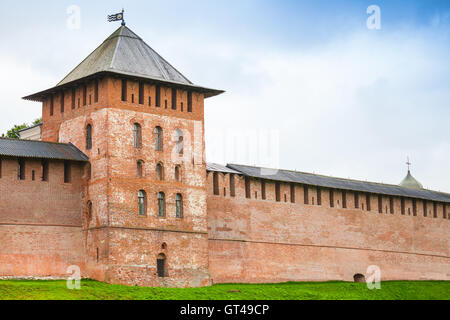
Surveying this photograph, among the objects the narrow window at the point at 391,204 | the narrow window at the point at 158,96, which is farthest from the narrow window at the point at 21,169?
the narrow window at the point at 391,204

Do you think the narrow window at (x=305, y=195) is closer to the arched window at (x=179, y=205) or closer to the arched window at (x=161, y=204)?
the arched window at (x=179, y=205)

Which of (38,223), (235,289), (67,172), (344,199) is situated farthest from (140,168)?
(344,199)

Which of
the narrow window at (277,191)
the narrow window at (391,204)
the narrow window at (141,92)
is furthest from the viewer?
the narrow window at (391,204)

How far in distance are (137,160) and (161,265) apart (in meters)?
4.68

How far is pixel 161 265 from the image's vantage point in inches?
1665

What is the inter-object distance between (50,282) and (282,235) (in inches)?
552

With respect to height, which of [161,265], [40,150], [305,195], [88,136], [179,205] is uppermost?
[88,136]

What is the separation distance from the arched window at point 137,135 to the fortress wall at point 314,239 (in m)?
4.88

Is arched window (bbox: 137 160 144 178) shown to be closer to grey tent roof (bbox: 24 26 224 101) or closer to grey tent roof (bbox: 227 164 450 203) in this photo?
grey tent roof (bbox: 24 26 224 101)

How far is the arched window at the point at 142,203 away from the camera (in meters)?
42.2

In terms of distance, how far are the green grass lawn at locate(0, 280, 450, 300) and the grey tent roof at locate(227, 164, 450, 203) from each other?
18.0 feet

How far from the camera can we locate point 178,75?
45312 millimetres

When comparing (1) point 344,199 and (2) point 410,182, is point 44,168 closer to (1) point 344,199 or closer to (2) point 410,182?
(1) point 344,199
